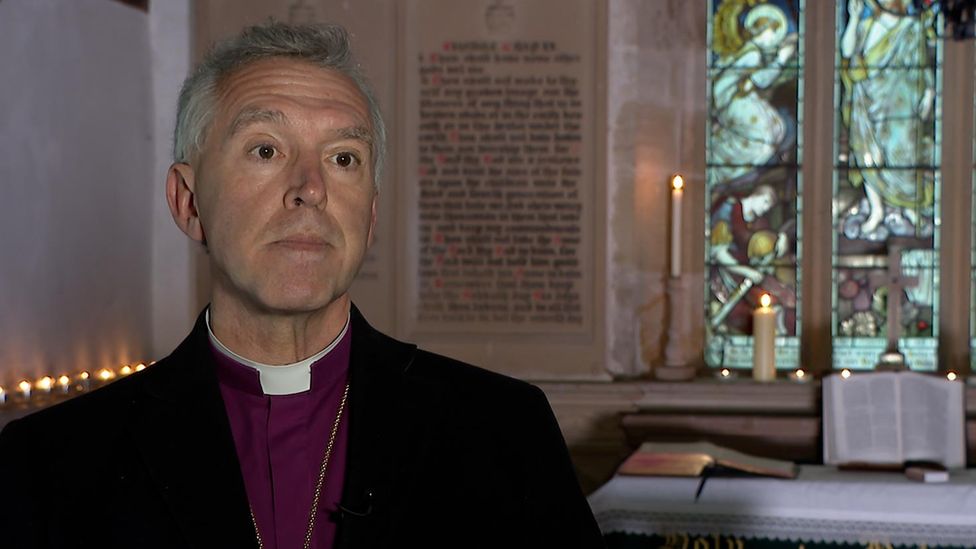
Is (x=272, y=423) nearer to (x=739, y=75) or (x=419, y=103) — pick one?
(x=419, y=103)

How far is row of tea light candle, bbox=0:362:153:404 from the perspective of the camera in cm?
394

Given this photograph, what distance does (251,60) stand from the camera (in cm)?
157

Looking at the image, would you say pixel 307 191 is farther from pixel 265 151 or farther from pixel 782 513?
pixel 782 513

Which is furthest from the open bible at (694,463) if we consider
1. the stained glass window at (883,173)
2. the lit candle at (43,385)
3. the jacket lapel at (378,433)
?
the jacket lapel at (378,433)

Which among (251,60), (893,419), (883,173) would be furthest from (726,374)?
(251,60)

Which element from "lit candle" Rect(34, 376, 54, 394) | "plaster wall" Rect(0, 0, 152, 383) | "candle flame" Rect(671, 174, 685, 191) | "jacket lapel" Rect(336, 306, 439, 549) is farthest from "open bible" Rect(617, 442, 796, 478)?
"jacket lapel" Rect(336, 306, 439, 549)

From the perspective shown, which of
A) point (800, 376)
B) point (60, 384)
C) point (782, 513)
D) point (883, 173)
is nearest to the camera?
point (782, 513)

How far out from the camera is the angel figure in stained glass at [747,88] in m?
5.58

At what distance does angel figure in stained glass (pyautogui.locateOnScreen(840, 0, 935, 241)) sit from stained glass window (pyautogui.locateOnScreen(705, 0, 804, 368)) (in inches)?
9.8

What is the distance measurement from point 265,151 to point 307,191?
0.09m

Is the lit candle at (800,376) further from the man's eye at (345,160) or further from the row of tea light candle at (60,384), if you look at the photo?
the man's eye at (345,160)

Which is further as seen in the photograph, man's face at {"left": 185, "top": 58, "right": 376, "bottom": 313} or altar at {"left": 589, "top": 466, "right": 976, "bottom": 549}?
altar at {"left": 589, "top": 466, "right": 976, "bottom": 549}

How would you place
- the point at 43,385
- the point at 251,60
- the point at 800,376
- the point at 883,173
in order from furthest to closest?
the point at 883,173, the point at 800,376, the point at 43,385, the point at 251,60

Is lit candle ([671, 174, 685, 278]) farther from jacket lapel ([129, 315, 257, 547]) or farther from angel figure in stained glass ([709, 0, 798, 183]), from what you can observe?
jacket lapel ([129, 315, 257, 547])
